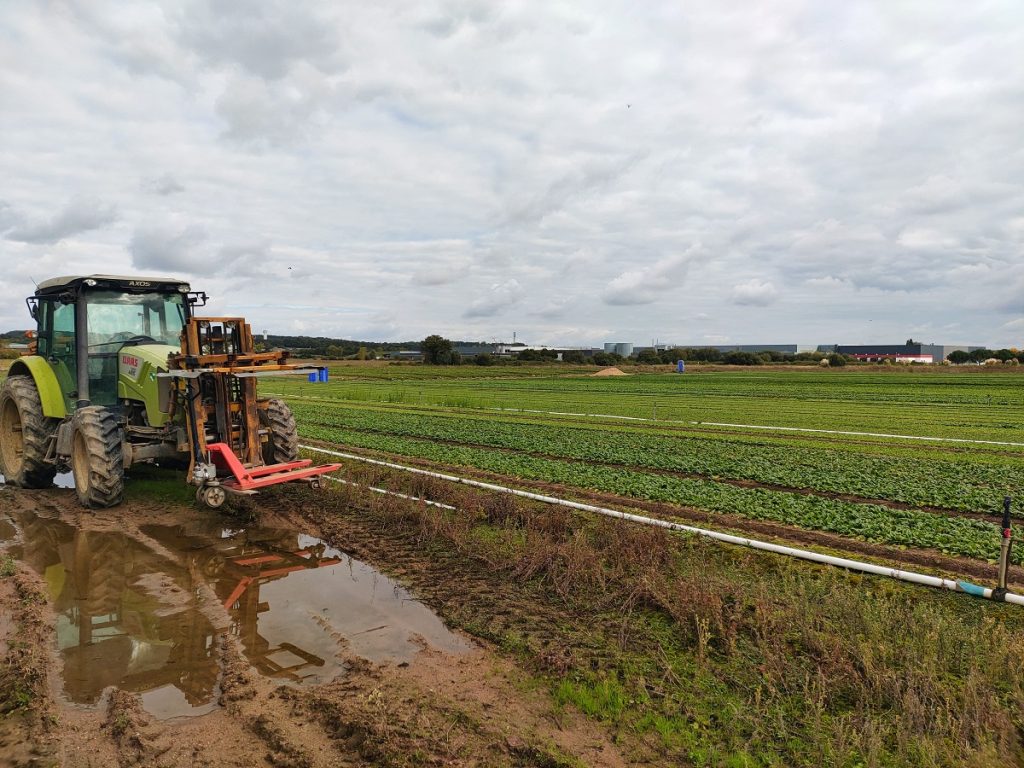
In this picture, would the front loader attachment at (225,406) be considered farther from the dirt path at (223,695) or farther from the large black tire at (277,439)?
the dirt path at (223,695)

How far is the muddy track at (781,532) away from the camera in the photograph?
7.95 meters

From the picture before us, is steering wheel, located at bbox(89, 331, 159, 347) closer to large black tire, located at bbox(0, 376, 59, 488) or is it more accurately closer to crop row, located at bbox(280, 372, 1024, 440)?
large black tire, located at bbox(0, 376, 59, 488)

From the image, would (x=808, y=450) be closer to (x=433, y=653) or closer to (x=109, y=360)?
(x=433, y=653)

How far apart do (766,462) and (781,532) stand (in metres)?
6.23

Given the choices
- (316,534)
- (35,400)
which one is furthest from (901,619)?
(35,400)

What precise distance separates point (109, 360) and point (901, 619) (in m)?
12.8

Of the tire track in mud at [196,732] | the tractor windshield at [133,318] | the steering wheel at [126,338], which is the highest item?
the tractor windshield at [133,318]

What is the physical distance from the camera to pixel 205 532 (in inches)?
382

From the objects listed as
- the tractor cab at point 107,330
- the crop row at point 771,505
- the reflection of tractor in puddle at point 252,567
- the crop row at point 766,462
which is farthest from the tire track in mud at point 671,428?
the reflection of tractor in puddle at point 252,567

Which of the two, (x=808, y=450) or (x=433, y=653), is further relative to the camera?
(x=808, y=450)

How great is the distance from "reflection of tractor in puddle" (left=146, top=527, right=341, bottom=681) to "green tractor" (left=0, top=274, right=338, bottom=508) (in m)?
0.66

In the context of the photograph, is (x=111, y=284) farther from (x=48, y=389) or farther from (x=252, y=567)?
(x=252, y=567)

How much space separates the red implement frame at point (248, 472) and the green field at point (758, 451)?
4.93 metres

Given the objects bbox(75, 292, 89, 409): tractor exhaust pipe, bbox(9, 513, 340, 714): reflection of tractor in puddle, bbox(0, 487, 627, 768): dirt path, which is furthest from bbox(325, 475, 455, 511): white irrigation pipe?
bbox(75, 292, 89, 409): tractor exhaust pipe
